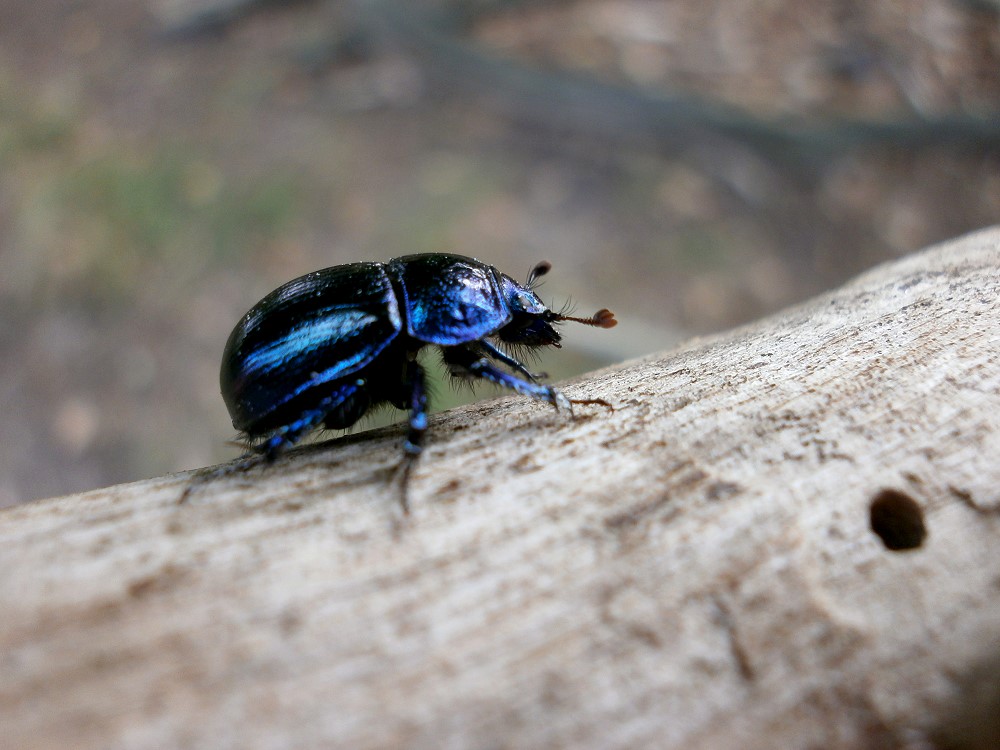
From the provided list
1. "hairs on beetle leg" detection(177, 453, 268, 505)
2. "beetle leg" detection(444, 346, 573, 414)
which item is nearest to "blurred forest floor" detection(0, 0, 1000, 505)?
"beetle leg" detection(444, 346, 573, 414)

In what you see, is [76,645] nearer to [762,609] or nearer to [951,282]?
[762,609]

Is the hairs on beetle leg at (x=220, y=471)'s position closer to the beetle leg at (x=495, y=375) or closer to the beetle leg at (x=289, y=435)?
the beetle leg at (x=289, y=435)

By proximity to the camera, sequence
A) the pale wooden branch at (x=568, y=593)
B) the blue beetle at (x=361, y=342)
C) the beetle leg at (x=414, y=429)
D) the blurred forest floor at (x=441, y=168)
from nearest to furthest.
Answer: the pale wooden branch at (x=568, y=593) → the beetle leg at (x=414, y=429) → the blue beetle at (x=361, y=342) → the blurred forest floor at (x=441, y=168)

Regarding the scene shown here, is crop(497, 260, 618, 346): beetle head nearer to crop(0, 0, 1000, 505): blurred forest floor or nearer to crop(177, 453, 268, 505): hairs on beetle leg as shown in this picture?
crop(177, 453, 268, 505): hairs on beetle leg

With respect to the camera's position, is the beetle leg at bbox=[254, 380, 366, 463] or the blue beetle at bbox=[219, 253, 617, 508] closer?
the beetle leg at bbox=[254, 380, 366, 463]

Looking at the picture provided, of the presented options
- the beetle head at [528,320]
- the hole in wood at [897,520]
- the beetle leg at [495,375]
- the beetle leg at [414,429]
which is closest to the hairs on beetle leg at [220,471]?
the beetle leg at [414,429]

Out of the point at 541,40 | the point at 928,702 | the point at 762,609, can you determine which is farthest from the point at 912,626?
the point at 541,40

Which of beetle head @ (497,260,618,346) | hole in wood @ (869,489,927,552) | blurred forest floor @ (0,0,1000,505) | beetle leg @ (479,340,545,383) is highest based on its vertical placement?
blurred forest floor @ (0,0,1000,505)
